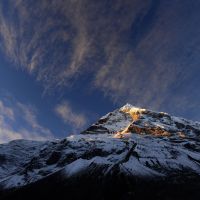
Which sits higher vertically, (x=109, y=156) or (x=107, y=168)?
(x=109, y=156)

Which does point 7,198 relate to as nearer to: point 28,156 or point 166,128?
point 28,156

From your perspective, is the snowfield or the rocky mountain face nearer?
the rocky mountain face

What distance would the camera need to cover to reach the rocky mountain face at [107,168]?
73.1m

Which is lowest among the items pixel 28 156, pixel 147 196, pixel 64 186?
pixel 147 196

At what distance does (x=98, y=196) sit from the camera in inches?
2790

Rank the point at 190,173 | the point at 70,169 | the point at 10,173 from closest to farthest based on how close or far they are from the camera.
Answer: the point at 190,173 → the point at 70,169 → the point at 10,173

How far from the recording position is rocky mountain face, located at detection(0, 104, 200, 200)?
73125 mm

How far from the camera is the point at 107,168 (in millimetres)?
86188

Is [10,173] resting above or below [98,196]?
above

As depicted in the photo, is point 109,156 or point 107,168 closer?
point 107,168

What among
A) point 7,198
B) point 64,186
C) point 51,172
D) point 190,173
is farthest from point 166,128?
point 7,198

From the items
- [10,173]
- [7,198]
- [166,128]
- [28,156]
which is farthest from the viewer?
[166,128]

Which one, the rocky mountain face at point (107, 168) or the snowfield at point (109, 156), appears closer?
the rocky mountain face at point (107, 168)

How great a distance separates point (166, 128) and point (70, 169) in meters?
77.4
